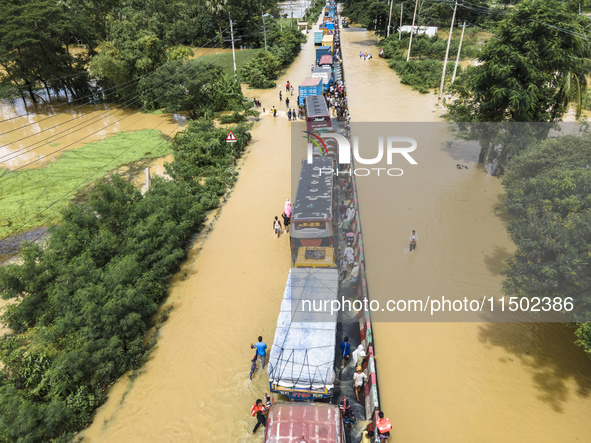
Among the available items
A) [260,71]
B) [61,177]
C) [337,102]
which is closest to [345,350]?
[61,177]

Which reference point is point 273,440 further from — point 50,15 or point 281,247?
point 50,15

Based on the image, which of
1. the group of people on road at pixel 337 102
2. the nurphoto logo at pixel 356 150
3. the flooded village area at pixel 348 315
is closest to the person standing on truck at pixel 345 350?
the flooded village area at pixel 348 315

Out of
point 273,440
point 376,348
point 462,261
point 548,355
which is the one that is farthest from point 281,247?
point 548,355

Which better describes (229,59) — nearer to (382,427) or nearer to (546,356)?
(546,356)

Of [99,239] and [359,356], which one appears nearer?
[359,356]

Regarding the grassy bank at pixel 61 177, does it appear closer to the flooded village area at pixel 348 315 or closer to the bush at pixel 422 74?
the flooded village area at pixel 348 315

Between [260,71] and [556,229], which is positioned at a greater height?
[556,229]
